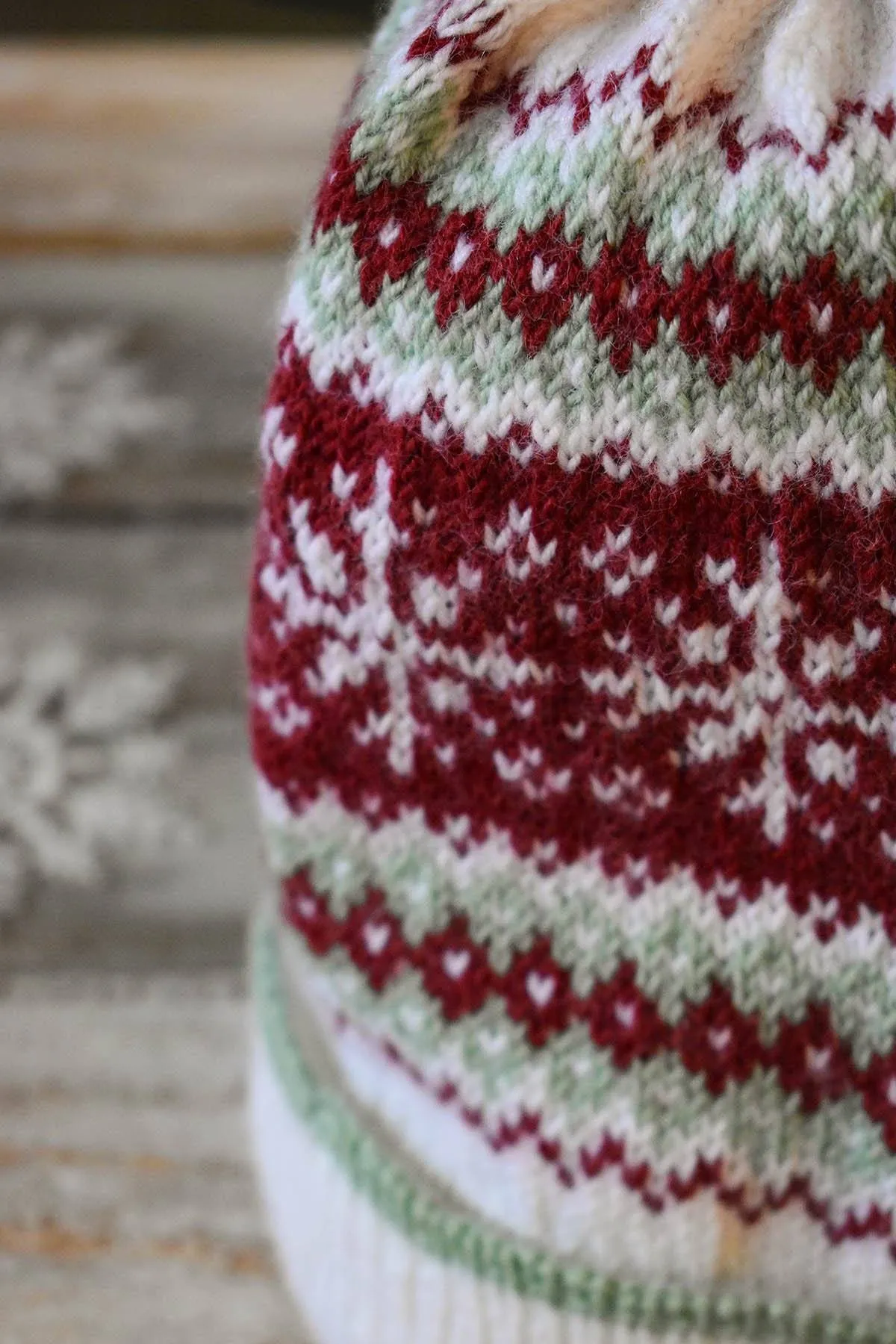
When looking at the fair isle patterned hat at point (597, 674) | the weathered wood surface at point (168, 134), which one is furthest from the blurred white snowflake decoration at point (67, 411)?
the fair isle patterned hat at point (597, 674)

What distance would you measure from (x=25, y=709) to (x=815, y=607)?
2.27ft

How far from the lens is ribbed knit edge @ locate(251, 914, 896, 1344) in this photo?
22.5 inches

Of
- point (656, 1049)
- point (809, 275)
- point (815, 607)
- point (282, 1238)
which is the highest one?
point (809, 275)

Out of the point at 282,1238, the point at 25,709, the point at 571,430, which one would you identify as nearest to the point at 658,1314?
the point at 282,1238

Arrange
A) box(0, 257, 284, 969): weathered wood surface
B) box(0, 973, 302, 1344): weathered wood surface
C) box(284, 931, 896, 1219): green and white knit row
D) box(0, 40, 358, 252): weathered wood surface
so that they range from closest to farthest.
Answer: box(284, 931, 896, 1219): green and white knit row < box(0, 973, 302, 1344): weathered wood surface < box(0, 257, 284, 969): weathered wood surface < box(0, 40, 358, 252): weathered wood surface

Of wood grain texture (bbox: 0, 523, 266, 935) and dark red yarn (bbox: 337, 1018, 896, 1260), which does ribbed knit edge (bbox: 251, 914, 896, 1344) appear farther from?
wood grain texture (bbox: 0, 523, 266, 935)

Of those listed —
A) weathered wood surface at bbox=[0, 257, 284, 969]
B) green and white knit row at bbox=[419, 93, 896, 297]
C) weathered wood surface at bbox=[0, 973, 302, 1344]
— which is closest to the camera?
green and white knit row at bbox=[419, 93, 896, 297]

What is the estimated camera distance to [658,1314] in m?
0.58

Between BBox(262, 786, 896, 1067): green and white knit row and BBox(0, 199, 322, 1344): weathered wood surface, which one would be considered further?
BBox(0, 199, 322, 1344): weathered wood surface

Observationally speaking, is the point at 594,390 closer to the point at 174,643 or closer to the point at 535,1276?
the point at 535,1276

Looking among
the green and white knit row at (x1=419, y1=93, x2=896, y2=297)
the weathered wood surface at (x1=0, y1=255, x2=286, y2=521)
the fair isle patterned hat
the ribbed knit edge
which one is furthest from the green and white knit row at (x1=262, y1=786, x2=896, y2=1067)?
the weathered wood surface at (x1=0, y1=255, x2=286, y2=521)

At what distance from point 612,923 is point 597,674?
11cm

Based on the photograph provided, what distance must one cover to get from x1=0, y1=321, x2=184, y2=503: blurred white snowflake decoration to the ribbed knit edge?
669mm

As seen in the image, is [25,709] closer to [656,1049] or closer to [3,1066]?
[3,1066]
